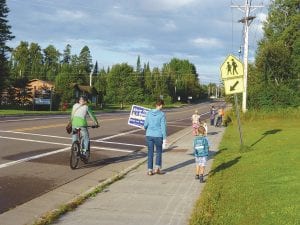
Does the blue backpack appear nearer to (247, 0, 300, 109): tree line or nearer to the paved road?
the paved road

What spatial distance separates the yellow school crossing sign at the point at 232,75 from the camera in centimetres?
1823

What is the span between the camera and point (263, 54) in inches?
2328

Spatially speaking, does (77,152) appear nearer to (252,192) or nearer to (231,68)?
(252,192)

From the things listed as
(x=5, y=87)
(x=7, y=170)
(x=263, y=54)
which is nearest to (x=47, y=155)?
(x=7, y=170)

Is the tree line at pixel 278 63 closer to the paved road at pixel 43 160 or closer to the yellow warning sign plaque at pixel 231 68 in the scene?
the paved road at pixel 43 160

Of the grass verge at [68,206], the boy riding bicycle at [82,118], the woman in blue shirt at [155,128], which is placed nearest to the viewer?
the grass verge at [68,206]

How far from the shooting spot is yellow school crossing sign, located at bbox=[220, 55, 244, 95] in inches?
718

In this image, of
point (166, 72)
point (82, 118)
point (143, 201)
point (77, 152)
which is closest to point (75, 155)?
point (77, 152)

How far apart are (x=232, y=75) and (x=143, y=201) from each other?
10.2 m

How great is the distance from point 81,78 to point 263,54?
71.3 m

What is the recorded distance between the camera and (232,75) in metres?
18.3

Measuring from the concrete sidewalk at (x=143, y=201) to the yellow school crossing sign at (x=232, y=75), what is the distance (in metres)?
5.75

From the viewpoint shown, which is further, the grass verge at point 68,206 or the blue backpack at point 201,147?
the blue backpack at point 201,147

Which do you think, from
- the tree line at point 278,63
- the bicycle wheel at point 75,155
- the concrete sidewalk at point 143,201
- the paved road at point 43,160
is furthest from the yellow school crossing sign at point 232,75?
the tree line at point 278,63
